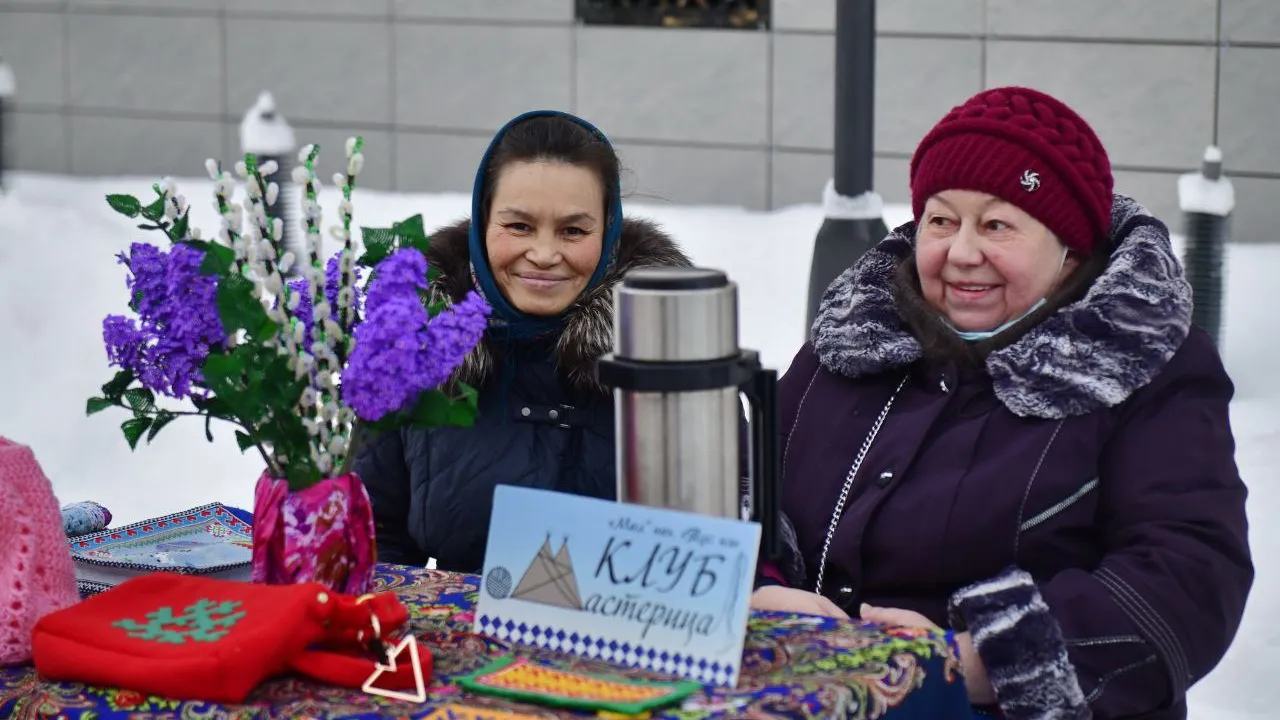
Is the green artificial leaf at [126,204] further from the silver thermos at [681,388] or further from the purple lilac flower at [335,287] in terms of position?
the silver thermos at [681,388]

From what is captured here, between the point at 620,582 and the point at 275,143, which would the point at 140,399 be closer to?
the point at 620,582

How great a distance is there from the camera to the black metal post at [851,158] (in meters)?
4.92

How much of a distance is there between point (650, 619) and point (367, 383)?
16.6 inches

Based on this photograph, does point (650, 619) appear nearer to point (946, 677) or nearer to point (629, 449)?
point (629, 449)

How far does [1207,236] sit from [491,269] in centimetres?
375

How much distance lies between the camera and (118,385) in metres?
2.13

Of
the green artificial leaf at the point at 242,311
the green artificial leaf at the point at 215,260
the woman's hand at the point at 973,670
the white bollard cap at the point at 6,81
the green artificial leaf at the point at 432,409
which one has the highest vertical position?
the white bollard cap at the point at 6,81

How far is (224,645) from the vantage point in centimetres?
188

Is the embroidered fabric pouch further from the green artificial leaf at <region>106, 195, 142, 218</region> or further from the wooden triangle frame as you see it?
the green artificial leaf at <region>106, 195, 142, 218</region>

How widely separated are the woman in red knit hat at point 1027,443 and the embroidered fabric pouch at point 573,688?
0.53 metres

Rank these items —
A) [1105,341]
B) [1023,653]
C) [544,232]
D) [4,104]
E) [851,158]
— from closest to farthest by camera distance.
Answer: [1023,653] → [1105,341] → [544,232] → [851,158] → [4,104]

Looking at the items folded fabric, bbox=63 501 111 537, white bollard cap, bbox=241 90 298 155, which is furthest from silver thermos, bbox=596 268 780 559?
white bollard cap, bbox=241 90 298 155

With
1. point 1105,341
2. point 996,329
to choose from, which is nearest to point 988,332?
point 996,329

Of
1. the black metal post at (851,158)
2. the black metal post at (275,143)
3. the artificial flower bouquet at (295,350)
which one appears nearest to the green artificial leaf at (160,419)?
the artificial flower bouquet at (295,350)
